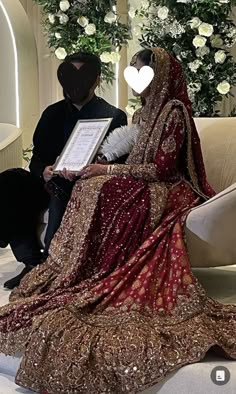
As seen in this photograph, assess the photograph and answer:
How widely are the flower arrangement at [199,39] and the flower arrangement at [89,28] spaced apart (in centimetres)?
→ 39

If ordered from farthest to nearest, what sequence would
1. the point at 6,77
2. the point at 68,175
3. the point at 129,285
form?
the point at 6,77 < the point at 68,175 < the point at 129,285

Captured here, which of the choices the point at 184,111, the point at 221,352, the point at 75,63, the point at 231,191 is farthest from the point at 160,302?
the point at 75,63

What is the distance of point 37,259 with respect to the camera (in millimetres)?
3373

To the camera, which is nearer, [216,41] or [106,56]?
[216,41]

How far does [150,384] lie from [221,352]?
0.27 metres

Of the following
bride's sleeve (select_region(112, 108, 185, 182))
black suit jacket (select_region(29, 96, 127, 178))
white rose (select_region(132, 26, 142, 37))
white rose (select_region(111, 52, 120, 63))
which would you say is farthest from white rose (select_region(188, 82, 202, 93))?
bride's sleeve (select_region(112, 108, 185, 182))

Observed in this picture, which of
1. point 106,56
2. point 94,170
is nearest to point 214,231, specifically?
point 94,170

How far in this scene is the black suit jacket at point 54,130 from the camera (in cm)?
336

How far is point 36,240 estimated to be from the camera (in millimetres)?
3438

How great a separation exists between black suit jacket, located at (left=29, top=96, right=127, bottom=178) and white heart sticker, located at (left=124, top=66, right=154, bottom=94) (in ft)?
1.33

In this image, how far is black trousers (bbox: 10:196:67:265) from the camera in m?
3.26

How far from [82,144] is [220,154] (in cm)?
72

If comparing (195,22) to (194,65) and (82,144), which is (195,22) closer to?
(194,65)

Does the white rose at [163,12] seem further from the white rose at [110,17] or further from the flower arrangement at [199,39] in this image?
the white rose at [110,17]
